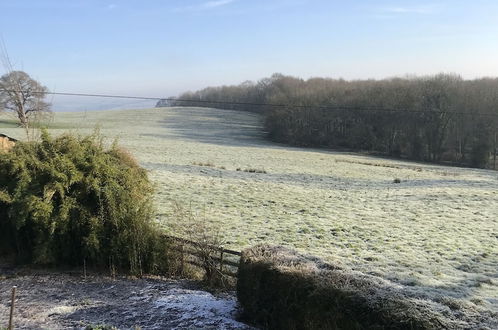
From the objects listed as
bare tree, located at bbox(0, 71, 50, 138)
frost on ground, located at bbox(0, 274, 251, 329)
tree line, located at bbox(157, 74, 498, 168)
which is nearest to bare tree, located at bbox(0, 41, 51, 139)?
bare tree, located at bbox(0, 71, 50, 138)

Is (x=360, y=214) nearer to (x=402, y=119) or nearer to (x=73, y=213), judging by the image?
(x=73, y=213)

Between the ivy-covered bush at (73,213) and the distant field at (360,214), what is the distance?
4241mm

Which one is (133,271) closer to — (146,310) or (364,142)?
(146,310)

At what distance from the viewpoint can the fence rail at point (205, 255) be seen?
30.8 ft

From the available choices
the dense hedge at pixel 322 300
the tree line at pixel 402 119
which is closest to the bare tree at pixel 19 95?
the dense hedge at pixel 322 300

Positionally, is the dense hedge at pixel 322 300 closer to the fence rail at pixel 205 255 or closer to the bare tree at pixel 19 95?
the fence rail at pixel 205 255

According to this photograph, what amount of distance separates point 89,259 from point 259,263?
5.32 metres

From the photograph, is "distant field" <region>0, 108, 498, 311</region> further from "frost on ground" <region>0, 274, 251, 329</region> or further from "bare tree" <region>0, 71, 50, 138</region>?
"frost on ground" <region>0, 274, 251, 329</region>

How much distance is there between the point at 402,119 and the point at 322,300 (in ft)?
216

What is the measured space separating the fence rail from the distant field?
2.37m

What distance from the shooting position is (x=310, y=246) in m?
14.3

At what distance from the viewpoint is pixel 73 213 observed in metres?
10.1

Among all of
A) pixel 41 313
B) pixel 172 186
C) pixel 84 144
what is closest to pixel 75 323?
pixel 41 313

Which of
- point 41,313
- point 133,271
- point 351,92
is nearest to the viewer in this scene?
point 41,313
